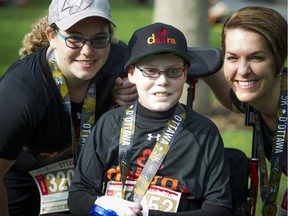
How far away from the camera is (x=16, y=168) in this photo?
5844mm

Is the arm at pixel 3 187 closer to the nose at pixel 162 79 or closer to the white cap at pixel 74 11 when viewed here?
the white cap at pixel 74 11

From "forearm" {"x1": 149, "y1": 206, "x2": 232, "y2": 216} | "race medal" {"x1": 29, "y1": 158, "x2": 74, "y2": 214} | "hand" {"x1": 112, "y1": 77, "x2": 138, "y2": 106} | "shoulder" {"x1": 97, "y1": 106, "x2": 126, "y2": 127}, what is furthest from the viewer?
"race medal" {"x1": 29, "y1": 158, "x2": 74, "y2": 214}

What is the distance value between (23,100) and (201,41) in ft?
17.0

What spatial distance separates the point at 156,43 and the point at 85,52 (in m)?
0.55

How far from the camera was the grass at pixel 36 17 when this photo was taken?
384 inches

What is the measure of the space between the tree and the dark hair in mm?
4514

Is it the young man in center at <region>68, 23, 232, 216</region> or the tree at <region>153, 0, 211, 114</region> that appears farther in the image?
the tree at <region>153, 0, 211, 114</region>

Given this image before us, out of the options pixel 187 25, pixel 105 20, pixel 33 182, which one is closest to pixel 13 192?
pixel 33 182

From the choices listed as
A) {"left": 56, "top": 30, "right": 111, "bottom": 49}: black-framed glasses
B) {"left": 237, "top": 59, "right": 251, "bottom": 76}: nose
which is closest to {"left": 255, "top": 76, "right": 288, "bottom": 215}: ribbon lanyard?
{"left": 237, "top": 59, "right": 251, "bottom": 76}: nose

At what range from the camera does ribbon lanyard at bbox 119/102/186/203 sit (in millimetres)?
4656

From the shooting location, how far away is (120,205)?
14.4ft

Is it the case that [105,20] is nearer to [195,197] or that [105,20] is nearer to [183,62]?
[183,62]

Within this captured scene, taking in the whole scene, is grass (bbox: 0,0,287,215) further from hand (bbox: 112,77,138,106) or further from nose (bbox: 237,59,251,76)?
nose (bbox: 237,59,251,76)

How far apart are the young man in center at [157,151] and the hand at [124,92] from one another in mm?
557
